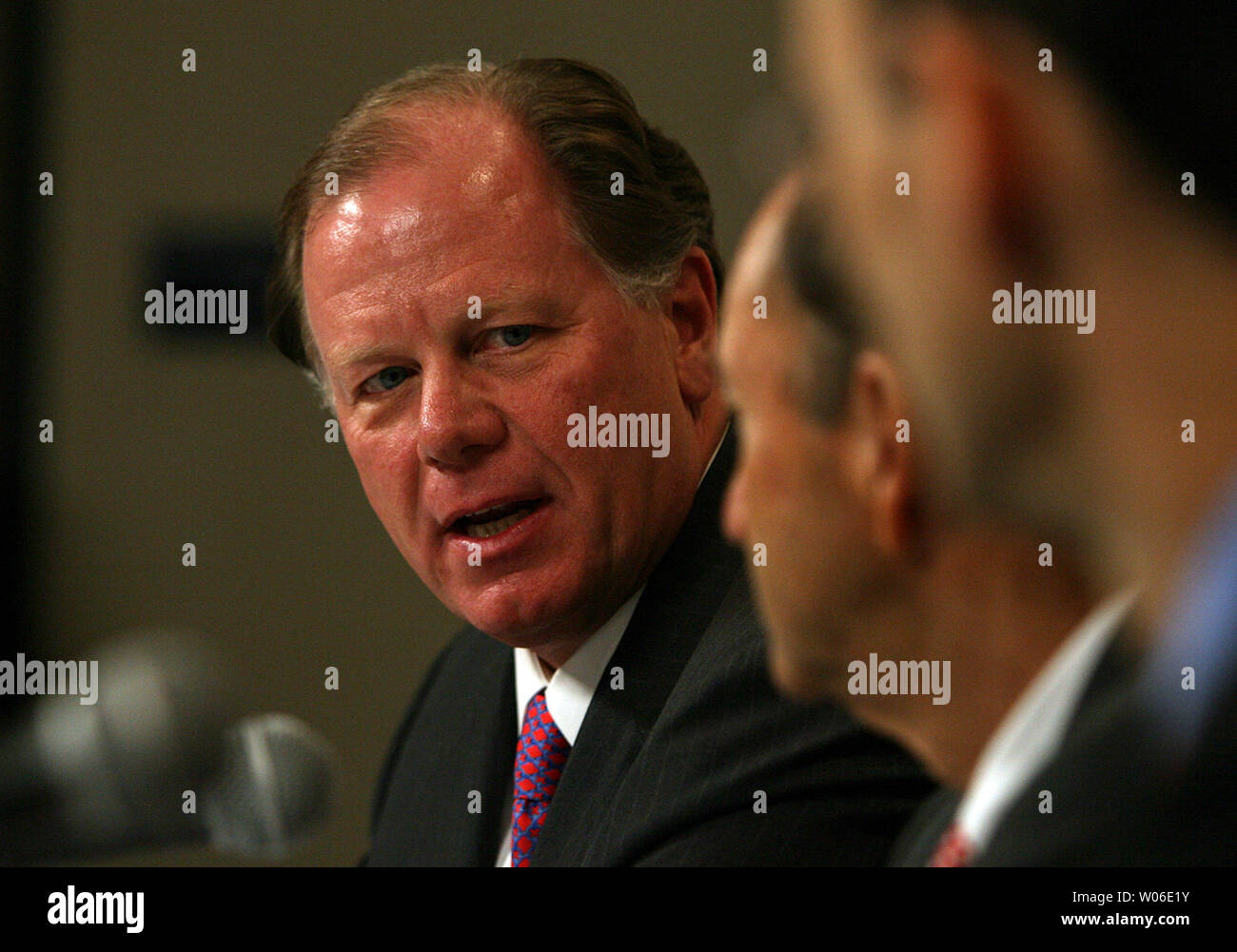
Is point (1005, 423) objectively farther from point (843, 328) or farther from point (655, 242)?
point (655, 242)

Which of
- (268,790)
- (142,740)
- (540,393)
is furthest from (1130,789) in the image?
(540,393)

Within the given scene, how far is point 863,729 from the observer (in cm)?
121

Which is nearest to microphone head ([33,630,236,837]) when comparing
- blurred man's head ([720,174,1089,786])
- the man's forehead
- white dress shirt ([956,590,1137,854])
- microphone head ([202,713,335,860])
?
microphone head ([202,713,335,860])

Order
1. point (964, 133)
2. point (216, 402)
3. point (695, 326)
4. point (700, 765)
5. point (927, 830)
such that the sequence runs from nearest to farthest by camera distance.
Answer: point (964, 133) < point (927, 830) < point (700, 765) < point (695, 326) < point (216, 402)

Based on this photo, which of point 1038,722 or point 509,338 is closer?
point 1038,722

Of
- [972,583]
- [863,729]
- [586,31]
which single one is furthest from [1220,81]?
[586,31]

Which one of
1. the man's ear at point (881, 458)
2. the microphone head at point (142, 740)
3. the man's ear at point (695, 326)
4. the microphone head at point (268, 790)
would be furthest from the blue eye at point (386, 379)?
the man's ear at point (881, 458)

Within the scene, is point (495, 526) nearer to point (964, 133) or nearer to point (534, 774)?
point (534, 774)

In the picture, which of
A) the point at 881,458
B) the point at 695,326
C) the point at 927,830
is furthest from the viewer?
the point at 695,326

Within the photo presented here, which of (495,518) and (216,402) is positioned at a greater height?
(216,402)

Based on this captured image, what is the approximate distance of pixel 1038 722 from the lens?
2.21 feet

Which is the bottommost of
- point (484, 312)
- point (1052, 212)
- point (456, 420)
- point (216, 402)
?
point (1052, 212)

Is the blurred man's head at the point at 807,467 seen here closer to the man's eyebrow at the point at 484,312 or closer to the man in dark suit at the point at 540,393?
the man in dark suit at the point at 540,393

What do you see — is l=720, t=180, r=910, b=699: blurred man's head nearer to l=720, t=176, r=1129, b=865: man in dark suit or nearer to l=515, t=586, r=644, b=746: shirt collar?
l=720, t=176, r=1129, b=865: man in dark suit
